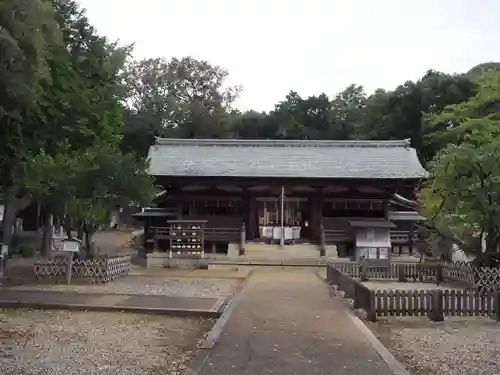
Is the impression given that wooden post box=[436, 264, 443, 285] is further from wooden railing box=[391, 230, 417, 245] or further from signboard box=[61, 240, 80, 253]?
signboard box=[61, 240, 80, 253]

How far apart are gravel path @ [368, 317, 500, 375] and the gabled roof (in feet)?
62.1

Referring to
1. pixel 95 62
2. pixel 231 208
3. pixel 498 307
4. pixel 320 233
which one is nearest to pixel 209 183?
pixel 231 208

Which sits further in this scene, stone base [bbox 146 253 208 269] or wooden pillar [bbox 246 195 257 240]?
wooden pillar [bbox 246 195 257 240]

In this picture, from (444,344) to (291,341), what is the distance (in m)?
2.53

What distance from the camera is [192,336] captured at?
8.83 metres

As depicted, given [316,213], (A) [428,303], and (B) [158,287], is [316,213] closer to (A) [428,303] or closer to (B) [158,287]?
(B) [158,287]

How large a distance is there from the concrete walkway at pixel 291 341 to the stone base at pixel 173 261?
11985 mm

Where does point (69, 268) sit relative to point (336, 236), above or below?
below

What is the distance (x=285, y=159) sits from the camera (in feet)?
106

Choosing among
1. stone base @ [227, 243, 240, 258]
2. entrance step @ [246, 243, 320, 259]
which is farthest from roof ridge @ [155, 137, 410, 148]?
stone base @ [227, 243, 240, 258]

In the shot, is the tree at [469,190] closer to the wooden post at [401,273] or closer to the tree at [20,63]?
the wooden post at [401,273]

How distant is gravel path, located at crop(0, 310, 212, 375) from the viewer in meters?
6.46

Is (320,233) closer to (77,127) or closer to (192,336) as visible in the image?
(77,127)

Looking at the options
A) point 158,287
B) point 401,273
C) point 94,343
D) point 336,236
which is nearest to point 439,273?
point 401,273
